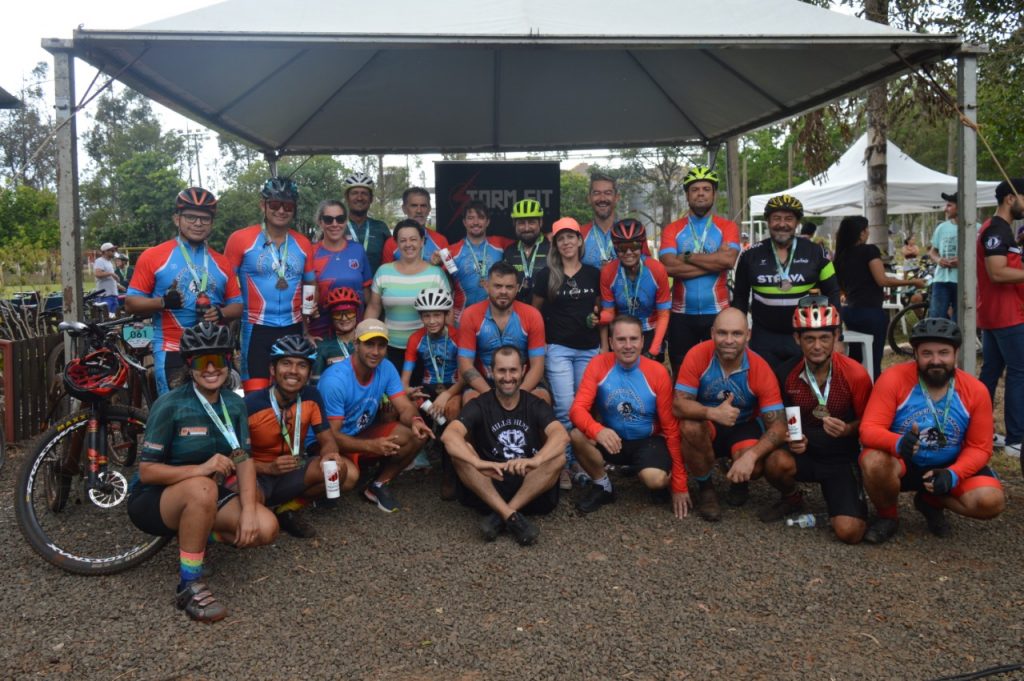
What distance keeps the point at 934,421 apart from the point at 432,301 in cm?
345

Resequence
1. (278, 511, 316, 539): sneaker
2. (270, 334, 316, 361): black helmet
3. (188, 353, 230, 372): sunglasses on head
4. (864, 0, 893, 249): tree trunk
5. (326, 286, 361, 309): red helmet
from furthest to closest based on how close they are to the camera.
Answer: (864, 0, 893, 249): tree trunk
(326, 286, 361, 309): red helmet
(278, 511, 316, 539): sneaker
(270, 334, 316, 361): black helmet
(188, 353, 230, 372): sunglasses on head

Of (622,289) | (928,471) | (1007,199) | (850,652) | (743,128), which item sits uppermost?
(743,128)

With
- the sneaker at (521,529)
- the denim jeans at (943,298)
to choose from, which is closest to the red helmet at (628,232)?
the sneaker at (521,529)

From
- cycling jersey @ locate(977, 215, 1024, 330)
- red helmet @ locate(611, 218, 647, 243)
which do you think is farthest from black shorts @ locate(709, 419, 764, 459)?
cycling jersey @ locate(977, 215, 1024, 330)

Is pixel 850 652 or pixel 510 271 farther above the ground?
pixel 510 271

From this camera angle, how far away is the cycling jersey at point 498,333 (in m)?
5.82

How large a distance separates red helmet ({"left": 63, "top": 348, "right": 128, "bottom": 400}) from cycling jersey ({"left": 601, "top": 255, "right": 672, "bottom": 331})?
3.56 meters

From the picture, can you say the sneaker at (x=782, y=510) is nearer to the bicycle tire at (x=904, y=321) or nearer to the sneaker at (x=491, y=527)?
the sneaker at (x=491, y=527)

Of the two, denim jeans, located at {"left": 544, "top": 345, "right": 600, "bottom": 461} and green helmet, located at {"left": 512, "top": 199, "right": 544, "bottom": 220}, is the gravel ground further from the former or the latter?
green helmet, located at {"left": 512, "top": 199, "right": 544, "bottom": 220}

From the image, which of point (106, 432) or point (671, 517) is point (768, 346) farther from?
point (106, 432)

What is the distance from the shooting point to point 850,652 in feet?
11.5

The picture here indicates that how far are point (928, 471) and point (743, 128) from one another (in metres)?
5.60

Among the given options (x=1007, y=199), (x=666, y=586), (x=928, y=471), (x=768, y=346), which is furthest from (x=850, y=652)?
(x=1007, y=199)

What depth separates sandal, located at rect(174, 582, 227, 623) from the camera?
3855mm
